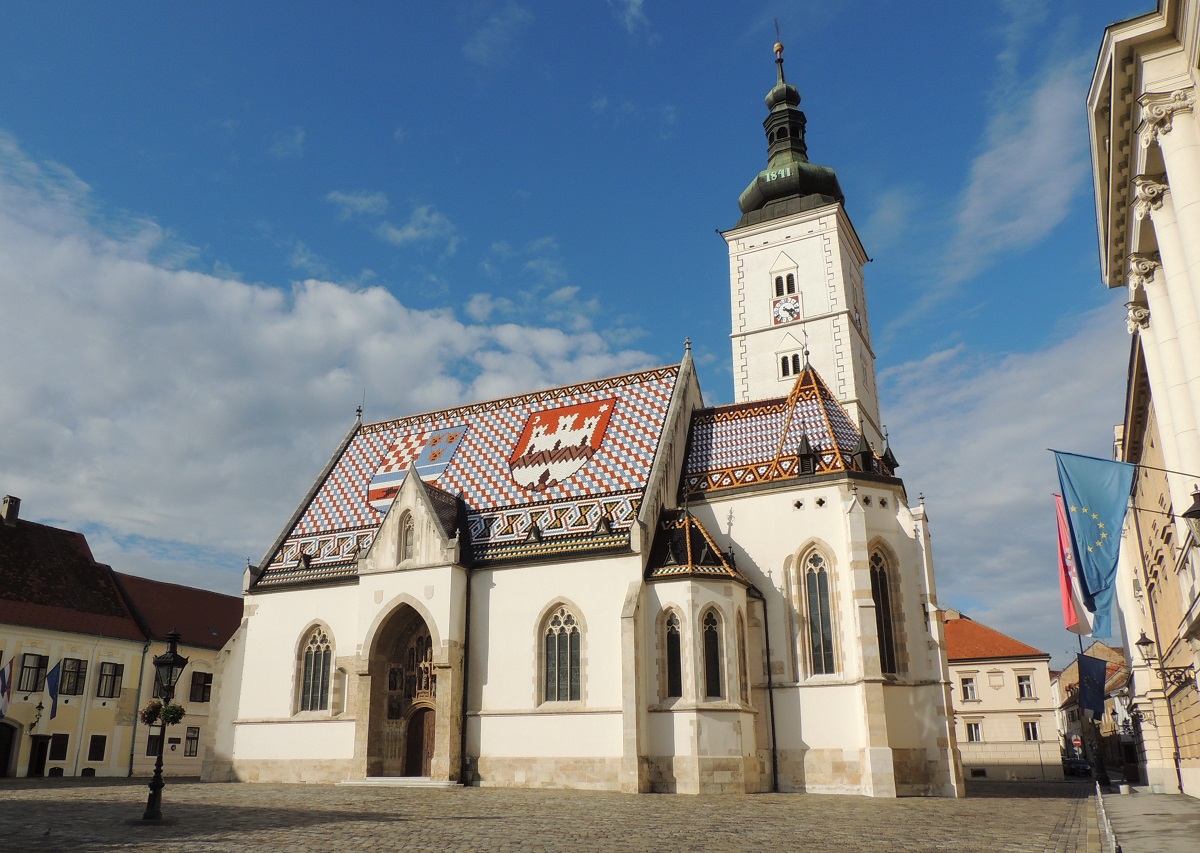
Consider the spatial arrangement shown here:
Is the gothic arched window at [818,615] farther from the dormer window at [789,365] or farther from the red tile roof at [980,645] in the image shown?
the red tile roof at [980,645]

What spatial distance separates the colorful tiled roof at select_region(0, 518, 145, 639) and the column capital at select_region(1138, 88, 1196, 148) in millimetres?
38529

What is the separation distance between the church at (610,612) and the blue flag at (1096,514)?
9.53 meters

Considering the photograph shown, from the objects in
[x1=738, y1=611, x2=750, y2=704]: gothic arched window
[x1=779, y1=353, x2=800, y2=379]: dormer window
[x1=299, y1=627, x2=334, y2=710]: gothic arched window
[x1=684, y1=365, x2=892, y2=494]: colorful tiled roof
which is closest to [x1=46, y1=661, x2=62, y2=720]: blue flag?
[x1=299, y1=627, x2=334, y2=710]: gothic arched window

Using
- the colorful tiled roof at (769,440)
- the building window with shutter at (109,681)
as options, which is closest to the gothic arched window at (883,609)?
the colorful tiled roof at (769,440)

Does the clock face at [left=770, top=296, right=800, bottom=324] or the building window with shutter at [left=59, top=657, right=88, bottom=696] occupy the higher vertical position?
the clock face at [left=770, top=296, right=800, bottom=324]

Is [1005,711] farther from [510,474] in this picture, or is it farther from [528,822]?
[528,822]

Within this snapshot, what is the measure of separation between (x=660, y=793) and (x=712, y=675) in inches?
132

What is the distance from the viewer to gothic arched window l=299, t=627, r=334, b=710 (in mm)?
29781

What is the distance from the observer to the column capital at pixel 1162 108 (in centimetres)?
1254

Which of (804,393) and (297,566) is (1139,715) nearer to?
(804,393)

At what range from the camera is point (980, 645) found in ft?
166

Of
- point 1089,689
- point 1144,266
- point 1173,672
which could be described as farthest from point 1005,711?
point 1144,266

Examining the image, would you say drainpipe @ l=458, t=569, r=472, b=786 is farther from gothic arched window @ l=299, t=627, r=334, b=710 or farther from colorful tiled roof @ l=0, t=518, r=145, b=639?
colorful tiled roof @ l=0, t=518, r=145, b=639

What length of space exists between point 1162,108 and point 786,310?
99.7 feet
